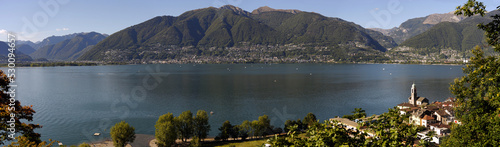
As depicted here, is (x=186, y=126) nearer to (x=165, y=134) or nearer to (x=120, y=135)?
(x=165, y=134)

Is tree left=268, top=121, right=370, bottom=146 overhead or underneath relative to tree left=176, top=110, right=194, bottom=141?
overhead

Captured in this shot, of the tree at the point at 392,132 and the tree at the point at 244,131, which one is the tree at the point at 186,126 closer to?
the tree at the point at 244,131

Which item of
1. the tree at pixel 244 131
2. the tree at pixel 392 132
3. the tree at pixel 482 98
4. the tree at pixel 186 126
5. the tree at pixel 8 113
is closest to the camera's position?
the tree at pixel 392 132

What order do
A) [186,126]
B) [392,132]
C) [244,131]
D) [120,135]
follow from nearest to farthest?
1. [392,132]
2. [120,135]
3. [186,126]
4. [244,131]

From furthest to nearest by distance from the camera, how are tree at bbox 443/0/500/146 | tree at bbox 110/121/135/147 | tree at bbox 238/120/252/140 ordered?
tree at bbox 238/120/252/140, tree at bbox 110/121/135/147, tree at bbox 443/0/500/146

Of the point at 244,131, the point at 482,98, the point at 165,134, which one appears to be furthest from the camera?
the point at 244,131

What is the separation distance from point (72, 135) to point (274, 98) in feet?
198

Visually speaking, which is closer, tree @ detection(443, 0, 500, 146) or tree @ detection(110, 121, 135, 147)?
tree @ detection(443, 0, 500, 146)

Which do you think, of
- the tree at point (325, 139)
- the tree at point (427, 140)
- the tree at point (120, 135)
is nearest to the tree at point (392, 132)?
the tree at point (427, 140)

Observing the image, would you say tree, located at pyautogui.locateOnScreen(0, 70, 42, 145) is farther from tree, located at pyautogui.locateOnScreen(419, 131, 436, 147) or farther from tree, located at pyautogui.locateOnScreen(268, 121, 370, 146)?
tree, located at pyautogui.locateOnScreen(419, 131, 436, 147)

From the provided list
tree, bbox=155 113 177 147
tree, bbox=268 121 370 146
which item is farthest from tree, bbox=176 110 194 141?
tree, bbox=268 121 370 146

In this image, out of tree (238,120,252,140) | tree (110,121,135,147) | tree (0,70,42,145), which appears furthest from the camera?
tree (238,120,252,140)

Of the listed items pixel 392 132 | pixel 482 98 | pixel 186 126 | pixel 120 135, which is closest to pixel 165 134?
pixel 186 126

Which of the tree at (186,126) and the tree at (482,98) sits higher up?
the tree at (482,98)
